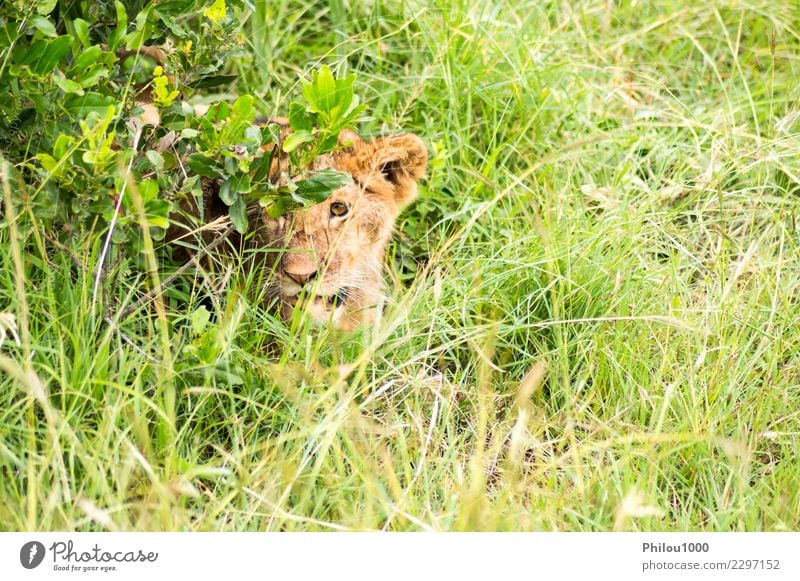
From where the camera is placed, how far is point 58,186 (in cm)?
343

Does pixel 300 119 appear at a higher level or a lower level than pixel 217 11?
lower

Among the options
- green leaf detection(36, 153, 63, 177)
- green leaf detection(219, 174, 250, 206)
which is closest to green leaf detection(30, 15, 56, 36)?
green leaf detection(36, 153, 63, 177)

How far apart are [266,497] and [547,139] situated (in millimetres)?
2844

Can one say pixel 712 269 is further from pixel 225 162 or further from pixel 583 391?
pixel 225 162

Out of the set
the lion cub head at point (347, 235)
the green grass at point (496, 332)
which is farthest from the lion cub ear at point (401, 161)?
the green grass at point (496, 332)

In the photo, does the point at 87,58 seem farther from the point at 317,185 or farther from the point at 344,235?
the point at 344,235

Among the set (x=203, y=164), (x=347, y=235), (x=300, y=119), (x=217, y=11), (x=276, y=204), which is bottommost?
(x=347, y=235)

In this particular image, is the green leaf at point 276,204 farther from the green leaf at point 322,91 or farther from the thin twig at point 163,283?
the green leaf at point 322,91

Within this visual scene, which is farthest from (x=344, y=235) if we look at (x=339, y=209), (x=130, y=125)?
(x=130, y=125)

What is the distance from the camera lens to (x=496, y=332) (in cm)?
371
